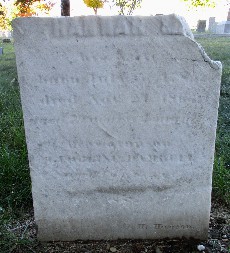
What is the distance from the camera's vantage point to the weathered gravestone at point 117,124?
199 cm

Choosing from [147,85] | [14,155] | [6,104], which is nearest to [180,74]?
[147,85]

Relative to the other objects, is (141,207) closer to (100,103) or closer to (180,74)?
(100,103)

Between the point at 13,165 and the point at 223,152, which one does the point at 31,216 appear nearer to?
the point at 13,165

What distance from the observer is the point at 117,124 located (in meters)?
2.17

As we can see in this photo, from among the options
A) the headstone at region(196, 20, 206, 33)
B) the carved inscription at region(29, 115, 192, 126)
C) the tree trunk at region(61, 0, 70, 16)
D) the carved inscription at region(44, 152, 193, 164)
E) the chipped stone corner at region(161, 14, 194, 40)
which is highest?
the tree trunk at region(61, 0, 70, 16)

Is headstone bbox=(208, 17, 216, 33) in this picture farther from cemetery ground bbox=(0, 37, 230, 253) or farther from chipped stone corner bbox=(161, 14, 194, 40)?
chipped stone corner bbox=(161, 14, 194, 40)

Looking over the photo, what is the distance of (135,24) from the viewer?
196 cm

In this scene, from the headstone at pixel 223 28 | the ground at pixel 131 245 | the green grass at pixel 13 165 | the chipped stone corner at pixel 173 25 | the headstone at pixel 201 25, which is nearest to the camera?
the chipped stone corner at pixel 173 25

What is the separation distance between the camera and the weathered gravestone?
1990mm

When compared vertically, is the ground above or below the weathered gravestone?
below

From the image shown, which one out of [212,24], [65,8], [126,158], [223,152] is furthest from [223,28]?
[126,158]

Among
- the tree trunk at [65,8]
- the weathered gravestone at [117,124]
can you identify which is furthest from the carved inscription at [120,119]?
the tree trunk at [65,8]

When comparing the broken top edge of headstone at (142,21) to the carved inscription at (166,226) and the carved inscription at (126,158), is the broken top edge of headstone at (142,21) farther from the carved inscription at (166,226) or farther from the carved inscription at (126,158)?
the carved inscription at (166,226)

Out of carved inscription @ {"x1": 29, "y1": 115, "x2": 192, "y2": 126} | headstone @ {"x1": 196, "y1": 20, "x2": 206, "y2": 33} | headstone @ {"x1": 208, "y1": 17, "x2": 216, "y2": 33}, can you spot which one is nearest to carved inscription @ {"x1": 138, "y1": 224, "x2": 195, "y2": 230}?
carved inscription @ {"x1": 29, "y1": 115, "x2": 192, "y2": 126}
